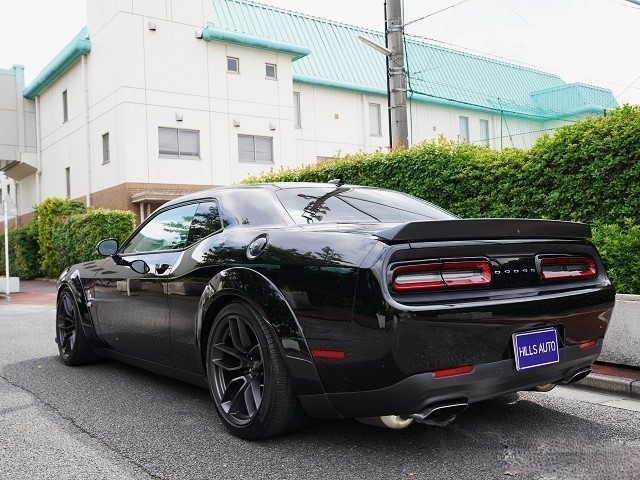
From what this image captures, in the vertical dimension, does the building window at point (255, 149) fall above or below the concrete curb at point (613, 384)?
above

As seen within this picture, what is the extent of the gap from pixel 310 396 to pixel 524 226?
1422 mm

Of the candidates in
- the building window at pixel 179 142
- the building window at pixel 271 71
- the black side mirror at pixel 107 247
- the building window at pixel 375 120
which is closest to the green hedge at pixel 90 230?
the building window at pixel 179 142

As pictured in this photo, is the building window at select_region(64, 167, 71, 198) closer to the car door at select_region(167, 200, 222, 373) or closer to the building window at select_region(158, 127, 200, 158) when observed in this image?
the building window at select_region(158, 127, 200, 158)

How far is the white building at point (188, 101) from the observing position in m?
20.5

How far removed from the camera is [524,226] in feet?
11.0

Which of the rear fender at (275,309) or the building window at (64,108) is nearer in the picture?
the rear fender at (275,309)

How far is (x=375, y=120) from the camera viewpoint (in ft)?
87.6

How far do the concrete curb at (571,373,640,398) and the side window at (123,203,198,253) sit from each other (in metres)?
3.17

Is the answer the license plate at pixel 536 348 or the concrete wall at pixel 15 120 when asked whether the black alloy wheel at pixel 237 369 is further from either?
the concrete wall at pixel 15 120

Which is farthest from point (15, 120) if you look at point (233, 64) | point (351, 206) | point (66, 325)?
point (351, 206)

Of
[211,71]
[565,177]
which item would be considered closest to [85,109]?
[211,71]

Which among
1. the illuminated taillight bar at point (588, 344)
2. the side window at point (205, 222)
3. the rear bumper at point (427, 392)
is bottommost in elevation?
the rear bumper at point (427, 392)

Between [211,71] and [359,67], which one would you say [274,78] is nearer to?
[211,71]

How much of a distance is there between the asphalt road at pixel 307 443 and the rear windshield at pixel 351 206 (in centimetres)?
124
